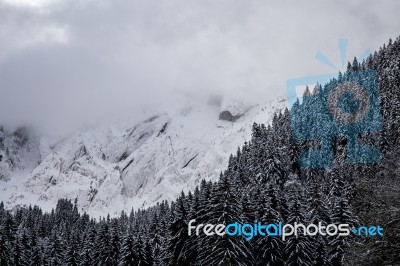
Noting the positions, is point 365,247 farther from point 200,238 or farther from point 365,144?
point 365,144

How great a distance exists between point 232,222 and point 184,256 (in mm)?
10939

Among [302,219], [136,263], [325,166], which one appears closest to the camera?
[302,219]

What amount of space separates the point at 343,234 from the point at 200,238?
14.7 meters

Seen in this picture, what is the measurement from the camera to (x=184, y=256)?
51.2 metres

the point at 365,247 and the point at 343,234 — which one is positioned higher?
the point at 343,234

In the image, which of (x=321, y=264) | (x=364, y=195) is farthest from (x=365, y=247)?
(x=321, y=264)

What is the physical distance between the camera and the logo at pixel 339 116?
363 ft

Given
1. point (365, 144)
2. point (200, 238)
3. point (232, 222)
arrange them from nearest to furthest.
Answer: point (232, 222), point (200, 238), point (365, 144)

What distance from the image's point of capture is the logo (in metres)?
111

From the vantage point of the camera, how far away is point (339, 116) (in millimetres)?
125750

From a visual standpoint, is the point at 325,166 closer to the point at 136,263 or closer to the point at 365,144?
the point at 365,144

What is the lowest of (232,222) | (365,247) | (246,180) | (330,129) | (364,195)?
(365,247)

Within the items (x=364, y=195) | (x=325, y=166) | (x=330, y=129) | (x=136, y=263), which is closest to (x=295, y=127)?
(x=330, y=129)

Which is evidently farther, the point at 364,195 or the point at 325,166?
the point at 325,166
